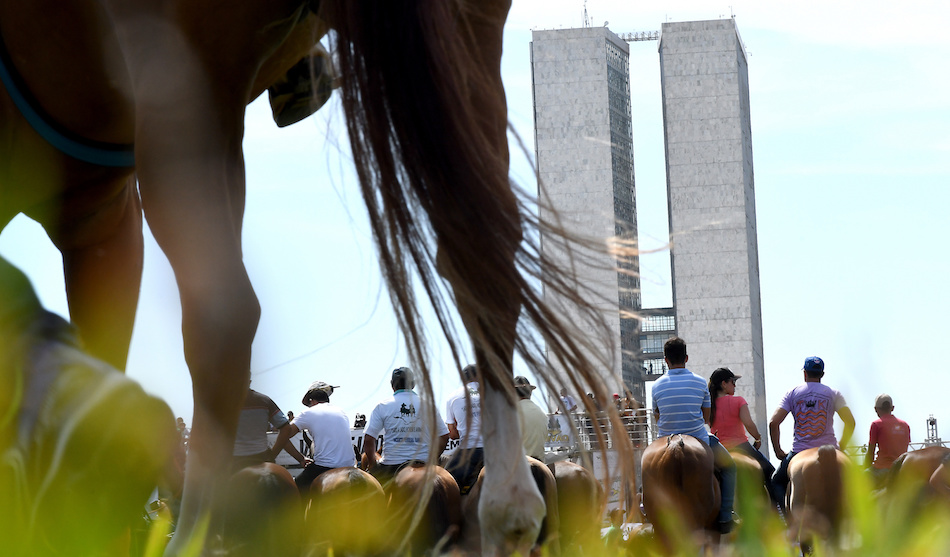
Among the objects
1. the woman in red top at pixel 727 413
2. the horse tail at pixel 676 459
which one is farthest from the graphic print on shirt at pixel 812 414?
the horse tail at pixel 676 459

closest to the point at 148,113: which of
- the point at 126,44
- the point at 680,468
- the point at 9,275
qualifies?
the point at 126,44

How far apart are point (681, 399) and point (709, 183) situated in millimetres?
61456

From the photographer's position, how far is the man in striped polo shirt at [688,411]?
19.6ft

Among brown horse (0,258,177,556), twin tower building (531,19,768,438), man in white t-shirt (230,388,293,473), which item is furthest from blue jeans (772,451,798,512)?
twin tower building (531,19,768,438)

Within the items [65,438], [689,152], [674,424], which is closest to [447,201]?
[65,438]

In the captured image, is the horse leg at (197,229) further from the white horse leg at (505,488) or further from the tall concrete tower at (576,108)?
the tall concrete tower at (576,108)

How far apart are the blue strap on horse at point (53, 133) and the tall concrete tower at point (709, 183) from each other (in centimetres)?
6357

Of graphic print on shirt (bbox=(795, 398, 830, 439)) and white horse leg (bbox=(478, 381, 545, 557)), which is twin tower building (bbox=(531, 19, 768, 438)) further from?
white horse leg (bbox=(478, 381, 545, 557))

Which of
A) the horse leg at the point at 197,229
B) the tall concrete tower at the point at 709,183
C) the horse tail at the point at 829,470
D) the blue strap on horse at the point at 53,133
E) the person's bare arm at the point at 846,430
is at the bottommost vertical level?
the horse tail at the point at 829,470

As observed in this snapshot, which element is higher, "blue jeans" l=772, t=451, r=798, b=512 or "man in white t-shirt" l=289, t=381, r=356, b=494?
"man in white t-shirt" l=289, t=381, r=356, b=494

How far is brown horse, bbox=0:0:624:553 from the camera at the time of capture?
112cm

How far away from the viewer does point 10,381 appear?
0.47 meters

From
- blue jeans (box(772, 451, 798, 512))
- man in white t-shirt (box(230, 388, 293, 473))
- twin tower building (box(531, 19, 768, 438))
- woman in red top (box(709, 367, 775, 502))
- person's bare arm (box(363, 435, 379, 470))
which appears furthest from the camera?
twin tower building (box(531, 19, 768, 438))

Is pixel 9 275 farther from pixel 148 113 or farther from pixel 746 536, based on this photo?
pixel 148 113
